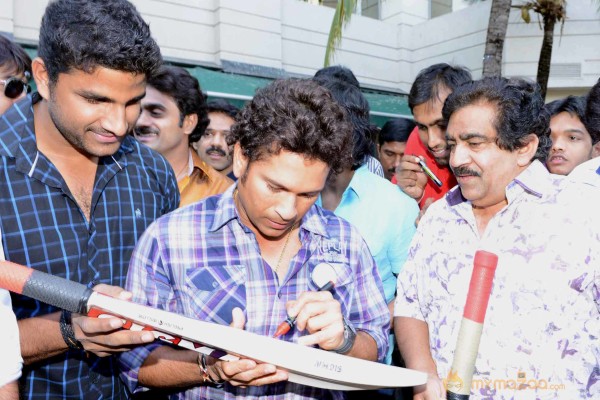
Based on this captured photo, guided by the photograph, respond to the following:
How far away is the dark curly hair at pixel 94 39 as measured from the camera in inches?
74.7

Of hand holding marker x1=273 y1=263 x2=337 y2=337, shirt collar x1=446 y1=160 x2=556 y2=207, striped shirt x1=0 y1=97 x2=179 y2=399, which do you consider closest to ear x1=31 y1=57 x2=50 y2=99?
striped shirt x1=0 y1=97 x2=179 y2=399

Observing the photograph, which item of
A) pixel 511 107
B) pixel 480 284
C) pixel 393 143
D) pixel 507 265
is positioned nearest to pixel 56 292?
pixel 480 284

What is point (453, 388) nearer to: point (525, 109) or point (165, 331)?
point (165, 331)

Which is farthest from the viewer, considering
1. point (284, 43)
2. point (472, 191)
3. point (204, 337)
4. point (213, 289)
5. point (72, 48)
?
point (284, 43)

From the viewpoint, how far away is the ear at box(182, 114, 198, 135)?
3612 mm

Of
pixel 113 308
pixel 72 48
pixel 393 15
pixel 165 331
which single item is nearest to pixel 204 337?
pixel 165 331

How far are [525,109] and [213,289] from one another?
1446 mm

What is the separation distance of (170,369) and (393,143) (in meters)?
4.64

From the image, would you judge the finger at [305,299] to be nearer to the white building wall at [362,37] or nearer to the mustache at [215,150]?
the mustache at [215,150]

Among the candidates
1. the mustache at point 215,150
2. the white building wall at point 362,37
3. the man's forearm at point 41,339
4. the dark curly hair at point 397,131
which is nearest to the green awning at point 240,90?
the white building wall at point 362,37

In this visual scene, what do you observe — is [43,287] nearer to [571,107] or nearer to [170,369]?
[170,369]

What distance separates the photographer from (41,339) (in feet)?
5.80

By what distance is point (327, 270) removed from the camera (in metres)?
1.76

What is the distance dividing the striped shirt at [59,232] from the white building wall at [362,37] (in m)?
7.96
